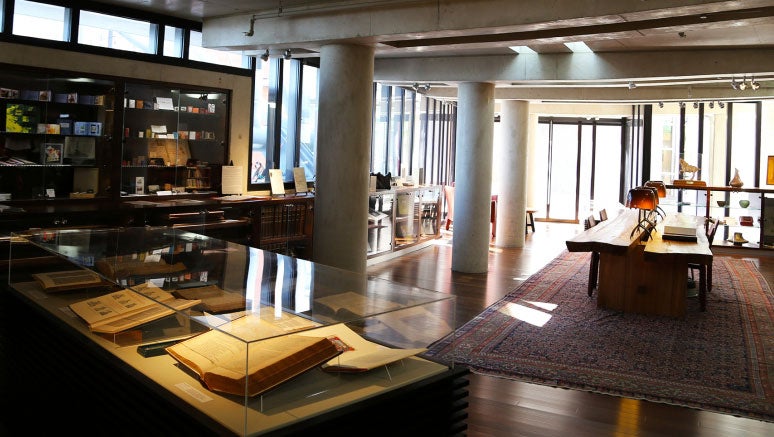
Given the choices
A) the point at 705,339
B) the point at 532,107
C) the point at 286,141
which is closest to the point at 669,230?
the point at 705,339

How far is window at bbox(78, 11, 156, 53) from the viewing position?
321 inches

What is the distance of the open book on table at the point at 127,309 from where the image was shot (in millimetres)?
3086

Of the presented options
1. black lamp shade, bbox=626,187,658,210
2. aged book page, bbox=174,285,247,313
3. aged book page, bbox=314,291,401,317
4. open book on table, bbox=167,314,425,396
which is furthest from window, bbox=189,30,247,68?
open book on table, bbox=167,314,425,396

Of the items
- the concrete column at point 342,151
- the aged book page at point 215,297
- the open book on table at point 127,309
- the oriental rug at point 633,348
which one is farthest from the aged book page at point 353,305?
the concrete column at point 342,151

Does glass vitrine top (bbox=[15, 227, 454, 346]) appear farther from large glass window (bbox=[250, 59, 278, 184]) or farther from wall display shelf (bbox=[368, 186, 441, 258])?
wall display shelf (bbox=[368, 186, 441, 258])

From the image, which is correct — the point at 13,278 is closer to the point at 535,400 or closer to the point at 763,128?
the point at 535,400

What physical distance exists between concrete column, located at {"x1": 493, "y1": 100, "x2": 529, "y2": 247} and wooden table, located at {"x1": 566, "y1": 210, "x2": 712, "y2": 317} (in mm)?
6135

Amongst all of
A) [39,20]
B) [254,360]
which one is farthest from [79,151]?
[254,360]

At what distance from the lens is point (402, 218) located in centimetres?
1310

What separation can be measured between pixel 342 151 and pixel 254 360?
5743 mm

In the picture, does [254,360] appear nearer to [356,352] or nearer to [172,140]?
[356,352]

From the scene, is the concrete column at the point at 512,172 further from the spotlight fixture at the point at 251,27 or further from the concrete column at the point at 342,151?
the spotlight fixture at the point at 251,27

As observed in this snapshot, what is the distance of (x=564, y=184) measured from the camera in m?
22.2

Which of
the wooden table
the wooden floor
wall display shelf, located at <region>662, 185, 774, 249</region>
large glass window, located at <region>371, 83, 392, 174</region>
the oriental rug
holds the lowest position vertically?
the wooden floor
